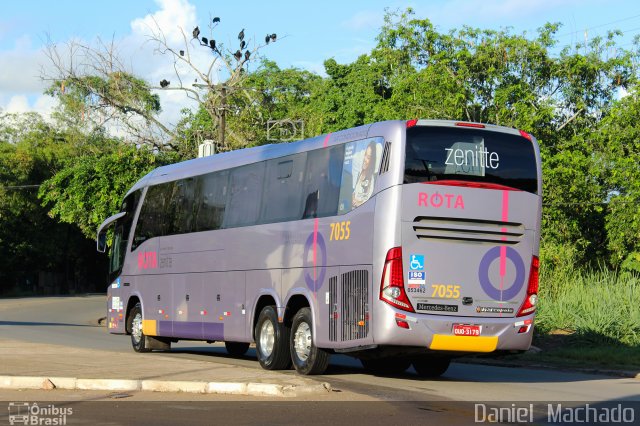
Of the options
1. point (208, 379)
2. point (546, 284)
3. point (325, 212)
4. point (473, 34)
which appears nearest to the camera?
point (208, 379)

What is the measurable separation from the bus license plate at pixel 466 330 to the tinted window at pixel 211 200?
249 inches

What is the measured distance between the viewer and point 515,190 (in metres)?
15.0

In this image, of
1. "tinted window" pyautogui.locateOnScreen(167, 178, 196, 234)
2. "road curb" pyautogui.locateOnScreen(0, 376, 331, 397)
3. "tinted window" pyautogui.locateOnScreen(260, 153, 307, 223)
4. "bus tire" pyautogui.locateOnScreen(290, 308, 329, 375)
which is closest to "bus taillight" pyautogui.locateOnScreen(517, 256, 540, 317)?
"bus tire" pyautogui.locateOnScreen(290, 308, 329, 375)

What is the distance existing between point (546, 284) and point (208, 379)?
1693 cm

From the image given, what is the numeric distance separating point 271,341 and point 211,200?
373 centimetres

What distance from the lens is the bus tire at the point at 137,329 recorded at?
901 inches

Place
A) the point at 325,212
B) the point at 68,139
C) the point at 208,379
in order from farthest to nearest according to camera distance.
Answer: the point at 68,139, the point at 325,212, the point at 208,379

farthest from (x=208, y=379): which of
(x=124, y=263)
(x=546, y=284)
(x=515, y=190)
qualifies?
(x=546, y=284)

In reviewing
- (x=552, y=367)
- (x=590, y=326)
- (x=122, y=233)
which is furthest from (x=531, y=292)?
(x=122, y=233)

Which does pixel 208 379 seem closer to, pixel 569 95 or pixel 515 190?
pixel 515 190

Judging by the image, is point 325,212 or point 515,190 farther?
point 325,212

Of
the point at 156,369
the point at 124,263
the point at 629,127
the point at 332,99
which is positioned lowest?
the point at 156,369

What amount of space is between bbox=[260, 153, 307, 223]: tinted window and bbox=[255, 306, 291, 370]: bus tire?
5.39ft

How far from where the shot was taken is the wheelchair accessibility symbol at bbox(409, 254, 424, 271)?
14.4 meters
